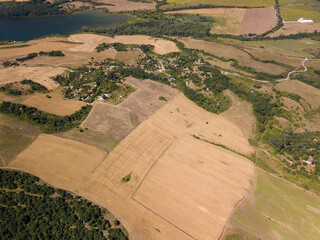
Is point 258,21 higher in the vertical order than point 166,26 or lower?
higher


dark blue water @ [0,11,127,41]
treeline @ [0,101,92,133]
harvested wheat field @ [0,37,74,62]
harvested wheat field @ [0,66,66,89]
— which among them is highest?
dark blue water @ [0,11,127,41]

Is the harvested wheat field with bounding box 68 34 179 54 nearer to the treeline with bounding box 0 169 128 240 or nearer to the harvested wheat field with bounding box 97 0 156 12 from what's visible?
the harvested wheat field with bounding box 97 0 156 12

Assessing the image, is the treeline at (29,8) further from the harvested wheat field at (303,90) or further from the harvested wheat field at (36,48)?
the harvested wheat field at (303,90)

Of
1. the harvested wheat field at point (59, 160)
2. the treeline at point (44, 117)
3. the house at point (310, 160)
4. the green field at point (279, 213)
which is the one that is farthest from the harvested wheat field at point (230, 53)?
the harvested wheat field at point (59, 160)

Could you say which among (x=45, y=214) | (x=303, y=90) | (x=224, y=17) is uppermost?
(x=224, y=17)

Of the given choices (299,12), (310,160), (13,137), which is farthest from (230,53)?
(13,137)

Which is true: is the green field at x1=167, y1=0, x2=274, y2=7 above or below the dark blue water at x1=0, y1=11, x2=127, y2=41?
above

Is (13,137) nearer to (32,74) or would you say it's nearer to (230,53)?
(32,74)

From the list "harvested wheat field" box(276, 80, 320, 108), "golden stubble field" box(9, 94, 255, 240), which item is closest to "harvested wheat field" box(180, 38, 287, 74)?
"harvested wheat field" box(276, 80, 320, 108)
